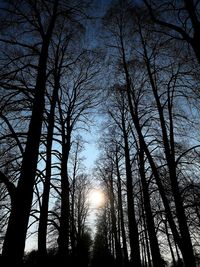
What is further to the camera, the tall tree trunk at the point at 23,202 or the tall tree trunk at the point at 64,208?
the tall tree trunk at the point at 64,208

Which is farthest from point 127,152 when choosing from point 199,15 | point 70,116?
point 199,15

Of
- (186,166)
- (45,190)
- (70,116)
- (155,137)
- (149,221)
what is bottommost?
(149,221)

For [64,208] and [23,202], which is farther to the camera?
[64,208]

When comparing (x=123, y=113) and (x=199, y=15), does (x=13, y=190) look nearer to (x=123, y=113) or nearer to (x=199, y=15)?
(x=199, y=15)

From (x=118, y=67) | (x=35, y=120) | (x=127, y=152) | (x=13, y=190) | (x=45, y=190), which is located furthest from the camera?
(x=127, y=152)

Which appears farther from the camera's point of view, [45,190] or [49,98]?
[49,98]

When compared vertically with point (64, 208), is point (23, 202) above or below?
below

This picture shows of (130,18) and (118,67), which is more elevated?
(130,18)

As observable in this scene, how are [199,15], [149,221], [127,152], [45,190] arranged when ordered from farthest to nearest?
[127,152], [149,221], [45,190], [199,15]

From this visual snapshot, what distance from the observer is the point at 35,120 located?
15.6 ft

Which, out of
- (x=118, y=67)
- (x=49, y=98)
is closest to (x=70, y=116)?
(x=49, y=98)

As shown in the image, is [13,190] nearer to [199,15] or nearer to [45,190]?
[45,190]

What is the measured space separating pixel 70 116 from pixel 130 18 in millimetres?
5267

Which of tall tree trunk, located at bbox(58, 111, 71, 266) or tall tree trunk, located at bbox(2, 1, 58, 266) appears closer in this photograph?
tall tree trunk, located at bbox(2, 1, 58, 266)
